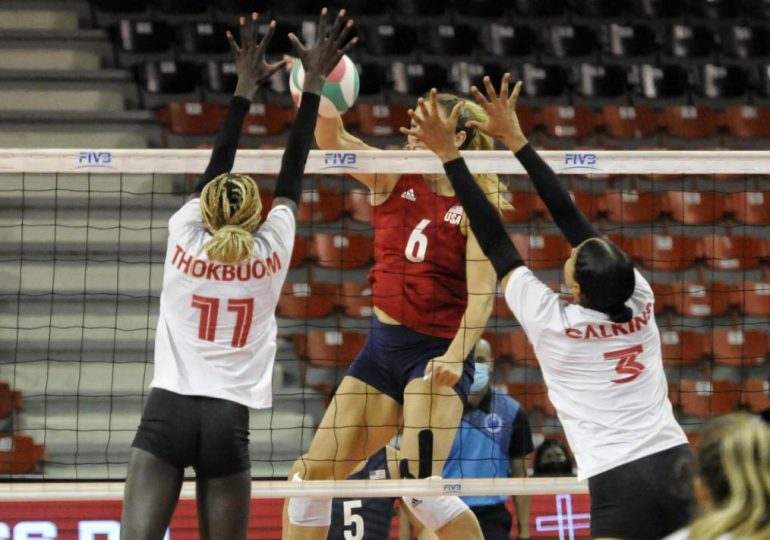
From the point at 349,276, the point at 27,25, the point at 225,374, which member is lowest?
the point at 225,374

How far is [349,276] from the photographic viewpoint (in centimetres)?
1134

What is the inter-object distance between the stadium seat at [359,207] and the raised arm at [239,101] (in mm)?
5810

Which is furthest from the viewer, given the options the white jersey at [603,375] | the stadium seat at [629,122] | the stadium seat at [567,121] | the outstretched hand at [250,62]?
the stadium seat at [629,122]

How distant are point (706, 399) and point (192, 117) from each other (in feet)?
18.0

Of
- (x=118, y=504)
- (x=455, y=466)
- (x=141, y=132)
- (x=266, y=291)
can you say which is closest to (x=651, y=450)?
(x=266, y=291)

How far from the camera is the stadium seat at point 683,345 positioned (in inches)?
435

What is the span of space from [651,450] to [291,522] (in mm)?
2313

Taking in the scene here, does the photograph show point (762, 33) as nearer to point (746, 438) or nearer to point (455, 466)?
point (455, 466)

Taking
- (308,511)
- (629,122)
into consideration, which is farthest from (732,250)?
(308,511)

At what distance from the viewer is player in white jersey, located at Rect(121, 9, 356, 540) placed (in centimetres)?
458

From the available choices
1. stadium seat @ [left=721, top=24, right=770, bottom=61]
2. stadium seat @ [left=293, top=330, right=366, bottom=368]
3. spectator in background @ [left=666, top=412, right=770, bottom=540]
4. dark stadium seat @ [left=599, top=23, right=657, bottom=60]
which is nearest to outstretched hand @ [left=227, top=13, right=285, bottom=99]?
spectator in background @ [left=666, top=412, right=770, bottom=540]

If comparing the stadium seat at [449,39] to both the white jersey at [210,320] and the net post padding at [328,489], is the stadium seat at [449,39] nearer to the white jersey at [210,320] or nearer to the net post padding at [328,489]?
the net post padding at [328,489]

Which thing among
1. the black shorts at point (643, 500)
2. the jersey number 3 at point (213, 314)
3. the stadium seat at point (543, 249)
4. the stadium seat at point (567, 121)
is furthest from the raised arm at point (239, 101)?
the stadium seat at point (567, 121)

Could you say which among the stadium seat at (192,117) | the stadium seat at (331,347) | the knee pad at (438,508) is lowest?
the knee pad at (438,508)
